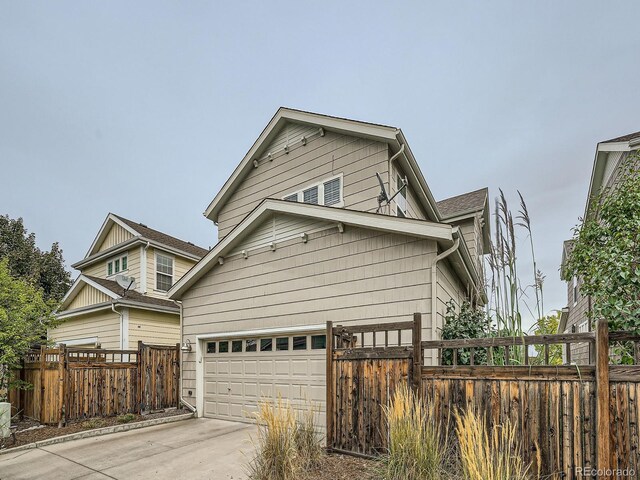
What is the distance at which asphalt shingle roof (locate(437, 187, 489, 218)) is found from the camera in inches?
470

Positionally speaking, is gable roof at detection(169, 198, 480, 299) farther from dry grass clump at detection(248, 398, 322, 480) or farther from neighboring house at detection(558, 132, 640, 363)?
dry grass clump at detection(248, 398, 322, 480)

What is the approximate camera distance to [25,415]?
9.73 metres

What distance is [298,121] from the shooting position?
33.5 feet

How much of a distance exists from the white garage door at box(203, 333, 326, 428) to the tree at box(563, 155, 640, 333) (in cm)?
440

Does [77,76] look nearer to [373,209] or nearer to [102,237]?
[102,237]

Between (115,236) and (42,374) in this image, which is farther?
(115,236)

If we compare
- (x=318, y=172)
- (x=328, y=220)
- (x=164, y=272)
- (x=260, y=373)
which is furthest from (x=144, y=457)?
(x=164, y=272)

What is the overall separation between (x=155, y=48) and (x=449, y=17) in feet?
40.8

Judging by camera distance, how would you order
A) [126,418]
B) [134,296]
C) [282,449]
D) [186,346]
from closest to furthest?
[282,449]
[126,418]
[186,346]
[134,296]

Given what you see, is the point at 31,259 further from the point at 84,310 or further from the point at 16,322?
the point at 16,322

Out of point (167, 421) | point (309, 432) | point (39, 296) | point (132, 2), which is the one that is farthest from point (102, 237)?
point (309, 432)

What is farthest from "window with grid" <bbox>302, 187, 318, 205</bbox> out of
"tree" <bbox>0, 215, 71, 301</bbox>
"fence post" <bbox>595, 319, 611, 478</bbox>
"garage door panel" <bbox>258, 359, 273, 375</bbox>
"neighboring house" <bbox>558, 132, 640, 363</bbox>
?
"tree" <bbox>0, 215, 71, 301</bbox>

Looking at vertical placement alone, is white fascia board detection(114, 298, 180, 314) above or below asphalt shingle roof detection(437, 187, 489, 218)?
below

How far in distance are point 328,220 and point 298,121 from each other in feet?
13.0
